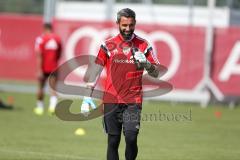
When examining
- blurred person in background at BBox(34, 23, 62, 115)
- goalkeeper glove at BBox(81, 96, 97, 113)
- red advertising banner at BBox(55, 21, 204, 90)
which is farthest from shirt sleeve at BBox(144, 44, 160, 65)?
red advertising banner at BBox(55, 21, 204, 90)

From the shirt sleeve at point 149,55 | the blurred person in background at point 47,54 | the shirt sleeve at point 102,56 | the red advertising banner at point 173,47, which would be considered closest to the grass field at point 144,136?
the blurred person in background at point 47,54

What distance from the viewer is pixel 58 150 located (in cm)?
1625

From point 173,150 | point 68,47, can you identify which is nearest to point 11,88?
point 68,47

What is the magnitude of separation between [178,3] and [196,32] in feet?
19.2

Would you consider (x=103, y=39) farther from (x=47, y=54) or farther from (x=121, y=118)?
(x=121, y=118)

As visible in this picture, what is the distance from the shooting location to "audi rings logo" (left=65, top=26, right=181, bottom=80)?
96.5ft

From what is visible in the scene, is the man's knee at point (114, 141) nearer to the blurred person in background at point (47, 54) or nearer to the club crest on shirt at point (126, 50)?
the club crest on shirt at point (126, 50)

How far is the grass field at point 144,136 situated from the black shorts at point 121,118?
318cm

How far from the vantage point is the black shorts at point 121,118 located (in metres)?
11.9

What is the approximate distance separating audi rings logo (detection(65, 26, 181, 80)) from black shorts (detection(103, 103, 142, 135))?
1678 cm

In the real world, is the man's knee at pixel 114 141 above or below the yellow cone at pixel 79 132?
above

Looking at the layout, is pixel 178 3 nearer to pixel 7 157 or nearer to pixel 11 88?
pixel 11 88

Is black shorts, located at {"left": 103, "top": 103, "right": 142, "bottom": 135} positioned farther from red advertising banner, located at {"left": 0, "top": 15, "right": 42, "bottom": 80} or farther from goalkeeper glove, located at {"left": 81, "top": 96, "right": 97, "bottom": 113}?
red advertising banner, located at {"left": 0, "top": 15, "right": 42, "bottom": 80}

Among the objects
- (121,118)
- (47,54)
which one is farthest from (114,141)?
(47,54)
